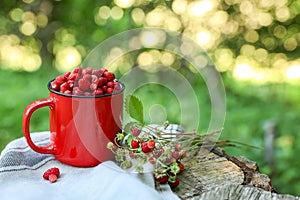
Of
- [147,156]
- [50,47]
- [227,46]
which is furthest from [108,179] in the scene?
[50,47]

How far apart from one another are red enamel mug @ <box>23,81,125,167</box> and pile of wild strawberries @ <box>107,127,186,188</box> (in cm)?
4

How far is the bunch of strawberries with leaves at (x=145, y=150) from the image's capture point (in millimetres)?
952

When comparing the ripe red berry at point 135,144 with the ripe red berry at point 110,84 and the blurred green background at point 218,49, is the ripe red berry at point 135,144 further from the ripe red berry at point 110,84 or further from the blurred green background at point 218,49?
the blurred green background at point 218,49

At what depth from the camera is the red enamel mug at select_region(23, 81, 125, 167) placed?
3.20 feet

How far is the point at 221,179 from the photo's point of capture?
999mm

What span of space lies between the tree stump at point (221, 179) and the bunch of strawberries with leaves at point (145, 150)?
4 centimetres

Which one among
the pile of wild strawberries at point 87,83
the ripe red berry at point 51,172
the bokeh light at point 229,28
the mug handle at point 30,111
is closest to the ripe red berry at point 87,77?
the pile of wild strawberries at point 87,83

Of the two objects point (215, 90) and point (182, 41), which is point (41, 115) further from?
point (215, 90)

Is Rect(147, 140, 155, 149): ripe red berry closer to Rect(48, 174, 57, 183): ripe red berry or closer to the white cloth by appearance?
the white cloth

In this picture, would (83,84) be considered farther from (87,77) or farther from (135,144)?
(135,144)

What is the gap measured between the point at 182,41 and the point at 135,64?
1.35ft

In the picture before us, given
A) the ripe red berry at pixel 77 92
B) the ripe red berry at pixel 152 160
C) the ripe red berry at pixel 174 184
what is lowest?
the ripe red berry at pixel 174 184

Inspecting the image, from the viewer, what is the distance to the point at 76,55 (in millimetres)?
2584

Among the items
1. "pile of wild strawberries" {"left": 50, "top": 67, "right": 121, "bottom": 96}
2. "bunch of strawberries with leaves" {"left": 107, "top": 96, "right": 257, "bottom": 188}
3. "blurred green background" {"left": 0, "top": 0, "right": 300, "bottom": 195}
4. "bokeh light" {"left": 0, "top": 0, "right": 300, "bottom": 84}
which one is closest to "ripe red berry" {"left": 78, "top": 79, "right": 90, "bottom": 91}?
"pile of wild strawberries" {"left": 50, "top": 67, "right": 121, "bottom": 96}
